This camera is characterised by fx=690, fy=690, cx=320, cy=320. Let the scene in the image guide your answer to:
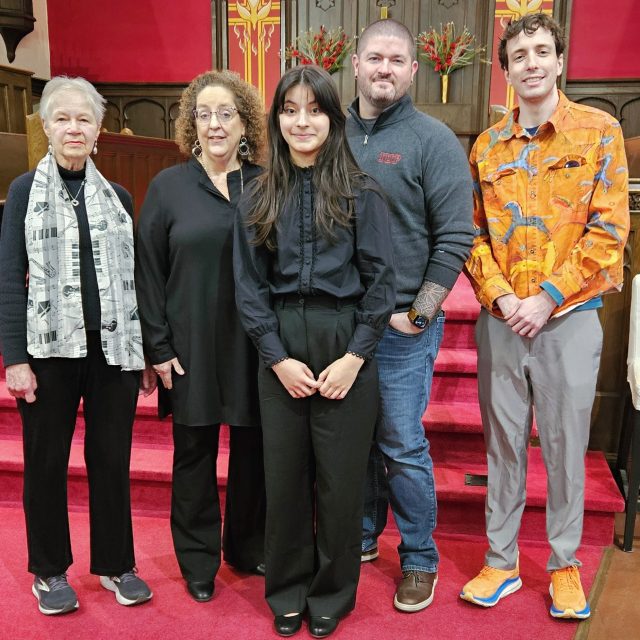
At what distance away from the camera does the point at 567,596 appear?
212cm

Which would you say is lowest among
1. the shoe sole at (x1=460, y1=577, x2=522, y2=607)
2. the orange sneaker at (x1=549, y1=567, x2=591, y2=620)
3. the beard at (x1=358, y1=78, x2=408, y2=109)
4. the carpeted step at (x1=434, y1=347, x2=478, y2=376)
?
the shoe sole at (x1=460, y1=577, x2=522, y2=607)

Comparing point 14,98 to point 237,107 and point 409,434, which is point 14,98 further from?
point 409,434

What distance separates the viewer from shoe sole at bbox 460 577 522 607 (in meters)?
2.17

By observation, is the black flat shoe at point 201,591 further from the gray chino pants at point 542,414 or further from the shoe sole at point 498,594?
the gray chino pants at point 542,414

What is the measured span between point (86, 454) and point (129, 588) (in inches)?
18.4

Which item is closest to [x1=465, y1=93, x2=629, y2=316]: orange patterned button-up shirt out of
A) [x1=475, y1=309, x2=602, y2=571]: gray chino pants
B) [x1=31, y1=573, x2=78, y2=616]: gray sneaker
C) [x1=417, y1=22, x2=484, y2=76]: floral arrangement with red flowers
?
[x1=475, y1=309, x2=602, y2=571]: gray chino pants

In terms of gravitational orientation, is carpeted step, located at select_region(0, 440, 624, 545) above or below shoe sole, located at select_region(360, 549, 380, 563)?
above

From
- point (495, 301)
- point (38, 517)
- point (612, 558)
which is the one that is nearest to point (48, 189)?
point (38, 517)

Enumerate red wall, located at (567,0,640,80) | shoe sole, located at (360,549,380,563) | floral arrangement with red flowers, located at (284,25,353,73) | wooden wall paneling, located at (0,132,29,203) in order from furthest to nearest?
floral arrangement with red flowers, located at (284,25,353,73)
red wall, located at (567,0,640,80)
wooden wall paneling, located at (0,132,29,203)
shoe sole, located at (360,549,380,563)

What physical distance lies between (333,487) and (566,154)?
1.15m

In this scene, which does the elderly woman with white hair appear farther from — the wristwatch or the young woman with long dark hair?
the wristwatch

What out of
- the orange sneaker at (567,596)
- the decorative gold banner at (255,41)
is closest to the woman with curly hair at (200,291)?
the orange sneaker at (567,596)

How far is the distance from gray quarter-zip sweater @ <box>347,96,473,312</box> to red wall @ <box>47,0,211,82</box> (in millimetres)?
5801

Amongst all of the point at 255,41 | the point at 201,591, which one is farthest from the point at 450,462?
the point at 255,41
